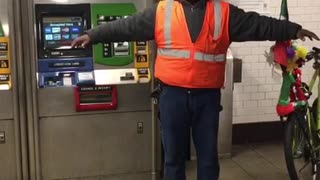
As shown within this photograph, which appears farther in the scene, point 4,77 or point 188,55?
point 4,77

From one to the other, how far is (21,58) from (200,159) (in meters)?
1.52

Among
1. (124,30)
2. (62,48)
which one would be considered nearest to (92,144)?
(62,48)

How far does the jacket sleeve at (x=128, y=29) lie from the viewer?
309 centimetres

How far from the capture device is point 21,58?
12.3 feet

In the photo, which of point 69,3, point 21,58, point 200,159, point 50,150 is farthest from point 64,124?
point 200,159

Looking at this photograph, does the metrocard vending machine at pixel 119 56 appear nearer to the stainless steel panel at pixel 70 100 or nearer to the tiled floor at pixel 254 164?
the stainless steel panel at pixel 70 100

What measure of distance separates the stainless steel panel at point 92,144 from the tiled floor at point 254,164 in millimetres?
622

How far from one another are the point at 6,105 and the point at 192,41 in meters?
1.57

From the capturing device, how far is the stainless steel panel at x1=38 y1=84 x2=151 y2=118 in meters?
3.83

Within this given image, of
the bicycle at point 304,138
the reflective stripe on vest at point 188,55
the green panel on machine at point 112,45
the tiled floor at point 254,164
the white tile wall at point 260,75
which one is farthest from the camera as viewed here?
the white tile wall at point 260,75

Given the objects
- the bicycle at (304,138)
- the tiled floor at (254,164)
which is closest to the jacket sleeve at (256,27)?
the bicycle at (304,138)

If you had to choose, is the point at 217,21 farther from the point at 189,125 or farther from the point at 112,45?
the point at 112,45

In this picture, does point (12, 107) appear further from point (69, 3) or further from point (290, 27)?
point (290, 27)

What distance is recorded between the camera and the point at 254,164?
4.66 meters
